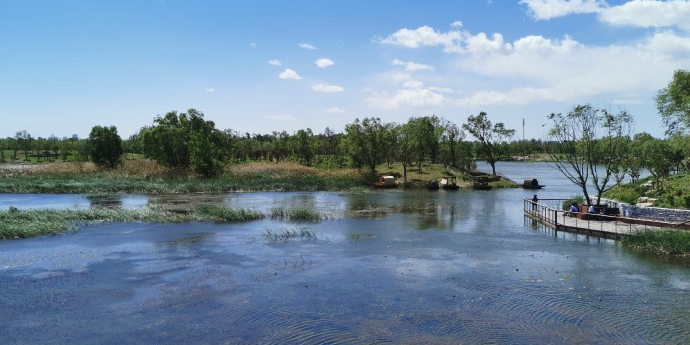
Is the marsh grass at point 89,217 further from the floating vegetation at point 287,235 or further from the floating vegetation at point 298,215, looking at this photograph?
the floating vegetation at point 287,235

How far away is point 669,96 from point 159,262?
45484 millimetres

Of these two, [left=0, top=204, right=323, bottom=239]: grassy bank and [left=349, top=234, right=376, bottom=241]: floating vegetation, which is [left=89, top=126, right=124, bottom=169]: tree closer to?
[left=0, top=204, right=323, bottom=239]: grassy bank

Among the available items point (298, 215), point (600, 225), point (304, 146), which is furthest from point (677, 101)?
point (304, 146)

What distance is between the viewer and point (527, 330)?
56.1ft

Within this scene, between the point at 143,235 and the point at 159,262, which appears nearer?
the point at 159,262

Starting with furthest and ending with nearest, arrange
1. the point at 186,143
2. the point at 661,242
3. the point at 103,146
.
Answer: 1. the point at 103,146
2. the point at 186,143
3. the point at 661,242

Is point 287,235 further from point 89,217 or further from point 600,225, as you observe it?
point 600,225

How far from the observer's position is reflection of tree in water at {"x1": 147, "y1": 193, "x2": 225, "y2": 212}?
168ft

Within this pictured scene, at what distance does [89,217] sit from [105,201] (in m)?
15.7

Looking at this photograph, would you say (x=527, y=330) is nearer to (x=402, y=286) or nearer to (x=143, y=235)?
(x=402, y=286)

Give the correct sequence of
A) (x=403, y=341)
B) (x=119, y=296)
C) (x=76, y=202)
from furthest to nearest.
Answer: (x=76, y=202) → (x=119, y=296) → (x=403, y=341)

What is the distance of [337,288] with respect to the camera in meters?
22.1

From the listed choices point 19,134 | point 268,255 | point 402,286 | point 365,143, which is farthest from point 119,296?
point 19,134

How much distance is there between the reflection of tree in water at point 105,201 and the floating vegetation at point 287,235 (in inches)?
880
